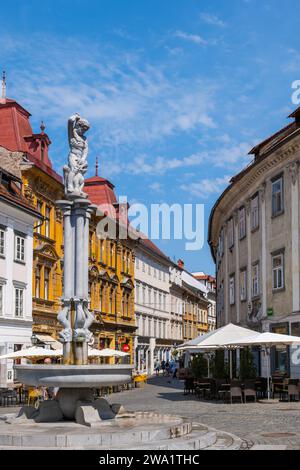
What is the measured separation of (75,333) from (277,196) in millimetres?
15732

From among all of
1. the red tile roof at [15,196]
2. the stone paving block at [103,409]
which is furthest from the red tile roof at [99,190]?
the stone paving block at [103,409]

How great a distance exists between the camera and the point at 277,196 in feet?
94.2

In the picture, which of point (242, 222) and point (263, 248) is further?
point (242, 222)

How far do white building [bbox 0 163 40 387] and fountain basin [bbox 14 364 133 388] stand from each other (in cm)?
1886

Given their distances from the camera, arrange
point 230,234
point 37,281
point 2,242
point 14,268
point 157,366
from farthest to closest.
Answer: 1. point 157,366
2. point 37,281
3. point 230,234
4. point 14,268
5. point 2,242

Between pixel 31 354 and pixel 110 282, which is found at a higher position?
pixel 110 282

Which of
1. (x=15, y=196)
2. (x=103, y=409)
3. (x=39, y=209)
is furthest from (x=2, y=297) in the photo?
(x=103, y=409)

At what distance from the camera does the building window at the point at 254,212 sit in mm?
31016

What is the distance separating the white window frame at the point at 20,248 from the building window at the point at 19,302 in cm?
151

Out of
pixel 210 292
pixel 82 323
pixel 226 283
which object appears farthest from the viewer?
pixel 210 292

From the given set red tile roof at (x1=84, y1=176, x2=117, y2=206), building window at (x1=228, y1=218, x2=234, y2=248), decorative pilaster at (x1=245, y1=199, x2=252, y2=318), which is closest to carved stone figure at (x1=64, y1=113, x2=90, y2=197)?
decorative pilaster at (x1=245, y1=199, x2=252, y2=318)

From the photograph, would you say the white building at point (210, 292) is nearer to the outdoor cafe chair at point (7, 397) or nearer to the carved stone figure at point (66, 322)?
the outdoor cafe chair at point (7, 397)

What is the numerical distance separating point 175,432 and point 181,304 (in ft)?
227

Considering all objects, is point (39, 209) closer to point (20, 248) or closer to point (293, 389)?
point (20, 248)
